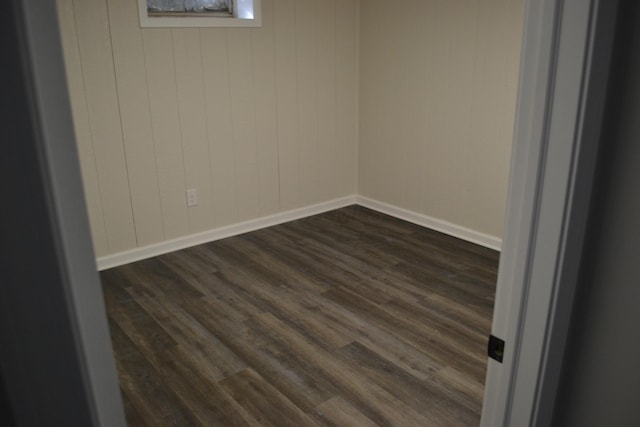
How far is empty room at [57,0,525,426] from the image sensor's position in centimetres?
237

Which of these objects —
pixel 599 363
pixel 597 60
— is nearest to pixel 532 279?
pixel 599 363

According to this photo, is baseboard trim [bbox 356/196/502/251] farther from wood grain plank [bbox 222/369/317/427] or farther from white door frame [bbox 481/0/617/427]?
white door frame [bbox 481/0/617/427]

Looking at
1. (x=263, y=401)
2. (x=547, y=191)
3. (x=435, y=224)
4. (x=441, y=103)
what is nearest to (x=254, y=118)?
(x=441, y=103)

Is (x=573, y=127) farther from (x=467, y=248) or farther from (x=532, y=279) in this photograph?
(x=467, y=248)

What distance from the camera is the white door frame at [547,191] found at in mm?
848

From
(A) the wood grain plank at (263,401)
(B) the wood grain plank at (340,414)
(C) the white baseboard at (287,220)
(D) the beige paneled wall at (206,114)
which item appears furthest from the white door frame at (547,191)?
(D) the beige paneled wall at (206,114)

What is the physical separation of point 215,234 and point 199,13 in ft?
5.17

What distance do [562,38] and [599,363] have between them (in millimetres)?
622

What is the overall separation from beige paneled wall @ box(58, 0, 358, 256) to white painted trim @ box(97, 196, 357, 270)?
0.05m

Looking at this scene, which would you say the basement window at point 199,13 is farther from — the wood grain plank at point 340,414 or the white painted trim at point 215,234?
the wood grain plank at point 340,414

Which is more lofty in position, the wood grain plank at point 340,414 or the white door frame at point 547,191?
the white door frame at point 547,191

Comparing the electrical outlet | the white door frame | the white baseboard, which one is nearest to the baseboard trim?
the white baseboard

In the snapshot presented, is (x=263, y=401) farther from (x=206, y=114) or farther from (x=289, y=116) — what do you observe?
(x=289, y=116)

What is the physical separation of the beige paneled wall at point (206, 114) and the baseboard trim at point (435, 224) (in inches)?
13.7
